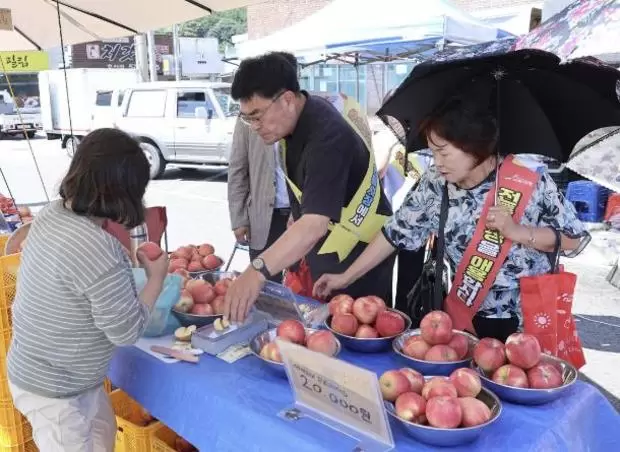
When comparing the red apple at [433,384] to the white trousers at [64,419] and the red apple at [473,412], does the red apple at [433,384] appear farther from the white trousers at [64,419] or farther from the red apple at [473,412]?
the white trousers at [64,419]

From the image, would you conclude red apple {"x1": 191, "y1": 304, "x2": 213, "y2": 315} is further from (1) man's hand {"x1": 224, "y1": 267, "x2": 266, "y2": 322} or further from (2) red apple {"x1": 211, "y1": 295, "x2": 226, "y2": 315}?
(1) man's hand {"x1": 224, "y1": 267, "x2": 266, "y2": 322}

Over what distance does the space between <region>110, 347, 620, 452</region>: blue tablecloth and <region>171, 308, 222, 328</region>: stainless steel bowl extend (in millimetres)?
203

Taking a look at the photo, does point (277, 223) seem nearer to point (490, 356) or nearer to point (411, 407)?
point (490, 356)

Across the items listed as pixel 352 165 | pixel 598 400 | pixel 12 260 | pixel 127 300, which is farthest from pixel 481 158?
pixel 12 260

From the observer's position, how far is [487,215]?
7.00 feet

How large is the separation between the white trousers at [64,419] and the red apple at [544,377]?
1.36 metres

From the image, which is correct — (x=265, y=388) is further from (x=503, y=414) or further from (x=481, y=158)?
(x=481, y=158)

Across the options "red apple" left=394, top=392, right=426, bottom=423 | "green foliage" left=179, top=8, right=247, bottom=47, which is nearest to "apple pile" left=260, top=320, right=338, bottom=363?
"red apple" left=394, top=392, right=426, bottom=423

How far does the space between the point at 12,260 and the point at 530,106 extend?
83.4 inches

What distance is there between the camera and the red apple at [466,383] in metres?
1.52

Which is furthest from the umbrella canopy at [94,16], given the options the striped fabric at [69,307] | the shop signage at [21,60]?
the striped fabric at [69,307]

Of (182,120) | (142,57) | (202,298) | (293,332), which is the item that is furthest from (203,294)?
(142,57)

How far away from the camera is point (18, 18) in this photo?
14.5 ft

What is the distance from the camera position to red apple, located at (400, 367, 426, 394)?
5.12 ft
